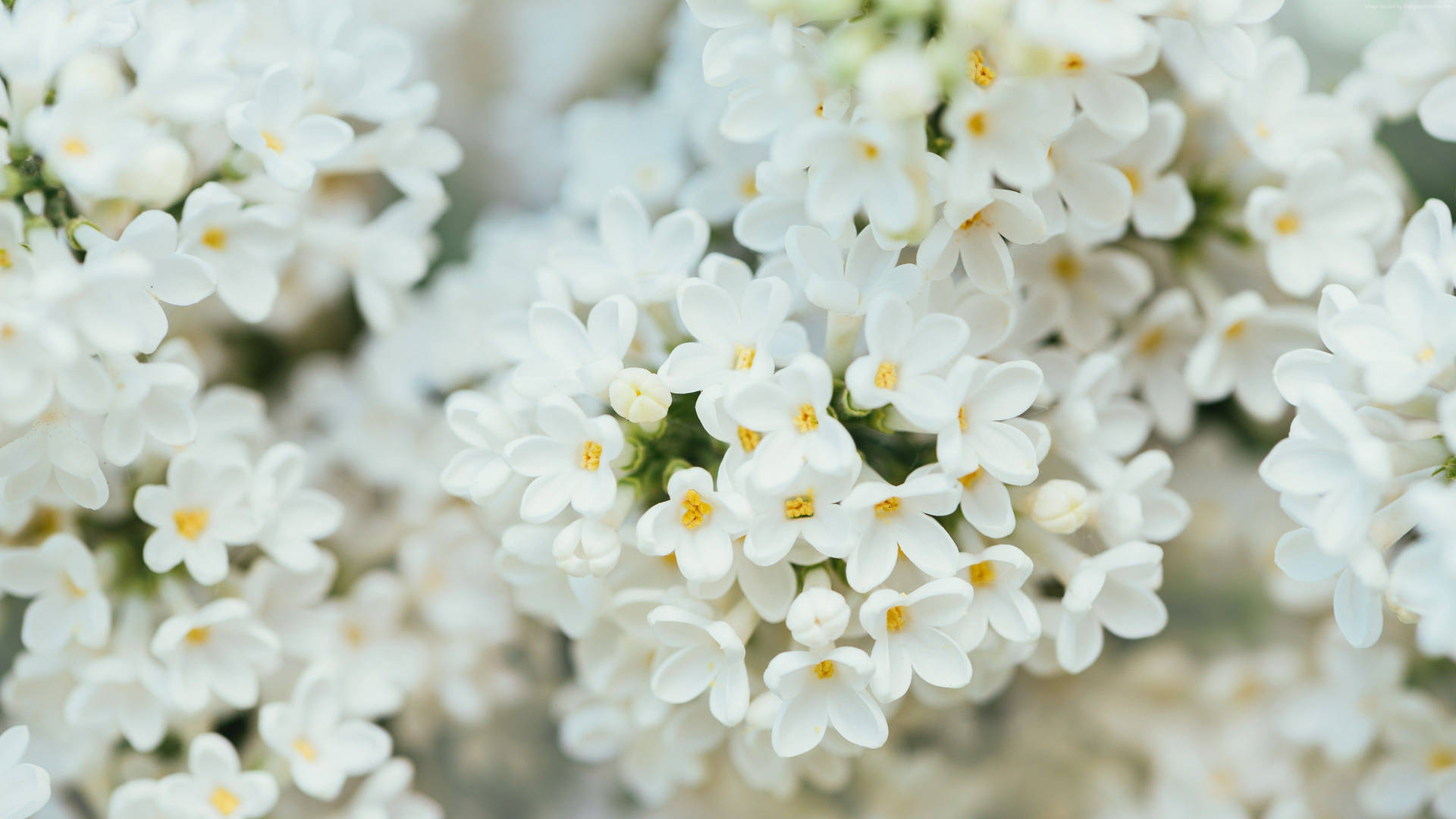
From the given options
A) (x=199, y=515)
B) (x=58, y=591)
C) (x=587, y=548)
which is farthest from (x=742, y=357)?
(x=58, y=591)

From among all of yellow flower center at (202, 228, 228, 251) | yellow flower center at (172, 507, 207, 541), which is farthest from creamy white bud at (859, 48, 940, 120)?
yellow flower center at (172, 507, 207, 541)

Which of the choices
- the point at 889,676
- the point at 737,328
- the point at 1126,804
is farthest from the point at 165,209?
the point at 1126,804

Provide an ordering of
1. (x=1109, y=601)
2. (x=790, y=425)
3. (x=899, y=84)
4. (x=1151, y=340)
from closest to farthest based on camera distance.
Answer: (x=899, y=84), (x=790, y=425), (x=1109, y=601), (x=1151, y=340)

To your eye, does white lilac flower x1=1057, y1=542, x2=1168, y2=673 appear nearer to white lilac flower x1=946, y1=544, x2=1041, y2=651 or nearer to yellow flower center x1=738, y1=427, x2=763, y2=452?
white lilac flower x1=946, y1=544, x2=1041, y2=651

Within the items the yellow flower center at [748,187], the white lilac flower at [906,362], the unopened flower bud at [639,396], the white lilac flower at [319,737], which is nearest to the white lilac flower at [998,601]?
the white lilac flower at [906,362]

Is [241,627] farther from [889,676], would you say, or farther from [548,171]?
[548,171]

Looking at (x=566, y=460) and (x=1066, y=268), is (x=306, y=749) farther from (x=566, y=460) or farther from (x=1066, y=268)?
(x=1066, y=268)

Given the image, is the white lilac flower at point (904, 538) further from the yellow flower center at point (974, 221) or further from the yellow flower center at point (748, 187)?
the yellow flower center at point (748, 187)
